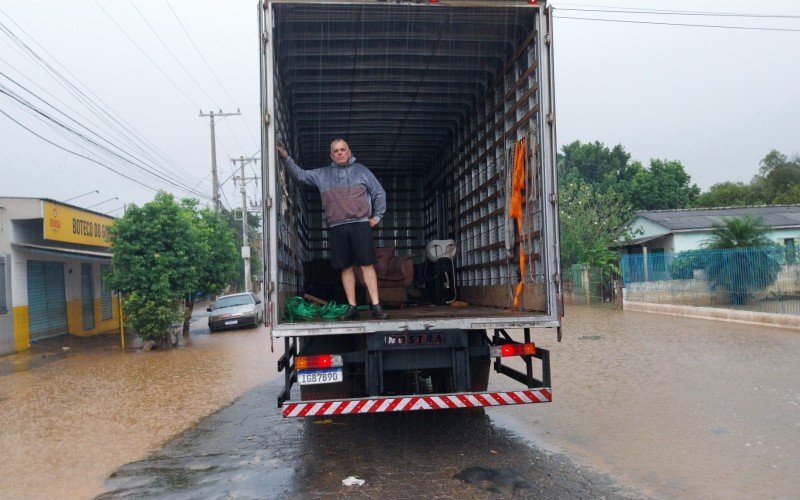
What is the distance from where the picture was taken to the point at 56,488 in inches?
222

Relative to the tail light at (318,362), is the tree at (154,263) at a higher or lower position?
higher

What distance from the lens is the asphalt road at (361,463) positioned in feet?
16.6

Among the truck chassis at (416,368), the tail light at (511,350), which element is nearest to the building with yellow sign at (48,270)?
the truck chassis at (416,368)

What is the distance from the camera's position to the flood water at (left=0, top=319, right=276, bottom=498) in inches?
246

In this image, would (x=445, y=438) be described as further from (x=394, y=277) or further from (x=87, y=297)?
(x=87, y=297)

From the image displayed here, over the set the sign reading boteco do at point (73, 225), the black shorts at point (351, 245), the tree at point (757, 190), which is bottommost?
the black shorts at point (351, 245)

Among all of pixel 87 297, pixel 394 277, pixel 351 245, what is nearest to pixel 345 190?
pixel 351 245

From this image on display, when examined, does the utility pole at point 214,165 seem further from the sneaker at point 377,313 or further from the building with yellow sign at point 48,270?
the sneaker at point 377,313

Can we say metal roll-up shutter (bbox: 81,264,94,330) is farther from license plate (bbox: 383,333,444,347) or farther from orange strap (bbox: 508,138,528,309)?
license plate (bbox: 383,333,444,347)

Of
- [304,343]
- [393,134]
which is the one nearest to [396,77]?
[393,134]

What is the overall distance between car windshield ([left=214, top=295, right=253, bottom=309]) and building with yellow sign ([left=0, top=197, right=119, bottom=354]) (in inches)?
153

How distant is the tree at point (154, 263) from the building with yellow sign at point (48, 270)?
101 centimetres

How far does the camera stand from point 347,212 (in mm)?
6344

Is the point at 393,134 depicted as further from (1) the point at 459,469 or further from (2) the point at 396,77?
(1) the point at 459,469
